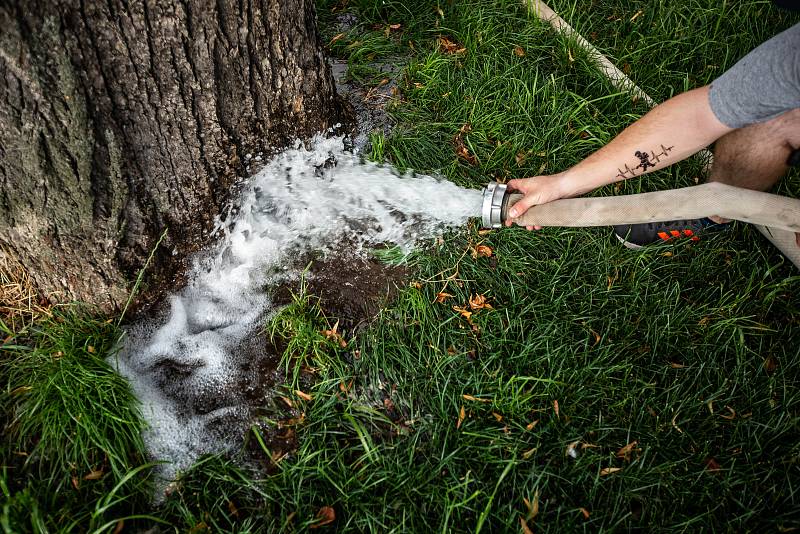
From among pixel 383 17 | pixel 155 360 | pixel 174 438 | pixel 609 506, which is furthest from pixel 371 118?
pixel 609 506

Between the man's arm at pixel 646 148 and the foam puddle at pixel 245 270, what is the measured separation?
454mm

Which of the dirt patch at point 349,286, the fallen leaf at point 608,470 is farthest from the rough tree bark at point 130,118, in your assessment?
the fallen leaf at point 608,470

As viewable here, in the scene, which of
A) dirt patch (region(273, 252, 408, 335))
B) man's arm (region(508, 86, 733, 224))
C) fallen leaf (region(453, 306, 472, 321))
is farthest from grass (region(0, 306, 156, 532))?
man's arm (region(508, 86, 733, 224))

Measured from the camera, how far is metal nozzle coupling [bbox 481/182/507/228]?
241 centimetres

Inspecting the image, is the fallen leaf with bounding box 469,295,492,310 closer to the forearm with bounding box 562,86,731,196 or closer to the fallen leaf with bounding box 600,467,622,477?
the forearm with bounding box 562,86,731,196

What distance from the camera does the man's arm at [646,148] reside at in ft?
7.56

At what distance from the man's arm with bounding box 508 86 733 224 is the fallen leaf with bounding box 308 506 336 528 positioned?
1.41 m

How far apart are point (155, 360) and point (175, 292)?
0.31 metres

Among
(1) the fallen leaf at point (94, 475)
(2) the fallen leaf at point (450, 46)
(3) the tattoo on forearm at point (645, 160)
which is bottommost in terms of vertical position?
(1) the fallen leaf at point (94, 475)

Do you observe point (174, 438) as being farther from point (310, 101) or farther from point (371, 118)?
point (371, 118)

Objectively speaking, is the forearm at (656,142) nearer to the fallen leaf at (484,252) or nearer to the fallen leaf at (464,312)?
the fallen leaf at (484,252)

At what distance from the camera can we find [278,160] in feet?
8.50

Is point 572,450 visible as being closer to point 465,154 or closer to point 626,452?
point 626,452

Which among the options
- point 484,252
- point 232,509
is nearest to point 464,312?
point 484,252
